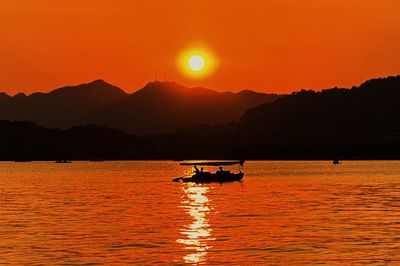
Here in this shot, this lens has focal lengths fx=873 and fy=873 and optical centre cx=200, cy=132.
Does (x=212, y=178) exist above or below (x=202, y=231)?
above

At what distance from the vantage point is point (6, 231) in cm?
7575

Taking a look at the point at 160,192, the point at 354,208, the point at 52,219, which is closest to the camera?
the point at 52,219

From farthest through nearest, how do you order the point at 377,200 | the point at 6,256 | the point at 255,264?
the point at 377,200 → the point at 6,256 → the point at 255,264

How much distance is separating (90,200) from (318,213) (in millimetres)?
41779

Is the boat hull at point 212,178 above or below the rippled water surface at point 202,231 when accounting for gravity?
above

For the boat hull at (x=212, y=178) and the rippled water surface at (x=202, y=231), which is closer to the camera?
the rippled water surface at (x=202, y=231)

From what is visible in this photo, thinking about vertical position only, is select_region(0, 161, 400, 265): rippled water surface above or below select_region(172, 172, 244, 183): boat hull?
below

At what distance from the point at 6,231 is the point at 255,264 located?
2904cm

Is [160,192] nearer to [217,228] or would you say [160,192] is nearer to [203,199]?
[203,199]

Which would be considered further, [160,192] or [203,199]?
[160,192]

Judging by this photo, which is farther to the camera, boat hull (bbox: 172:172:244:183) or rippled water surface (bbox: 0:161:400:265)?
boat hull (bbox: 172:172:244:183)

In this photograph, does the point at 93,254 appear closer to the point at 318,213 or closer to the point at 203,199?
the point at 318,213

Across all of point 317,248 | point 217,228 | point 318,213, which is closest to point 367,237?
point 317,248

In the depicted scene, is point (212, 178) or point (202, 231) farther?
point (212, 178)
